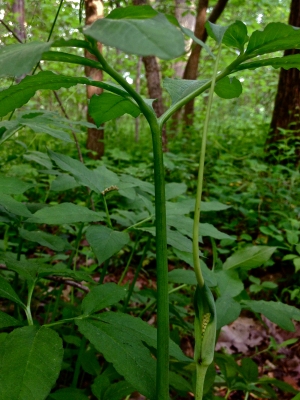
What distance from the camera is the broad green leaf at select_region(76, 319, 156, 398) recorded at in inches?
22.9

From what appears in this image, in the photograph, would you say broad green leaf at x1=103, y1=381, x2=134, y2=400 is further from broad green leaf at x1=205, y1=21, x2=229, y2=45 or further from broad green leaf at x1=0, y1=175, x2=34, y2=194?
broad green leaf at x1=205, y1=21, x2=229, y2=45

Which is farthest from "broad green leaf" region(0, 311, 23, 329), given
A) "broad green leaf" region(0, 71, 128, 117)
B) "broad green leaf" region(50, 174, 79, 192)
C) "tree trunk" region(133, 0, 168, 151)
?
"tree trunk" region(133, 0, 168, 151)

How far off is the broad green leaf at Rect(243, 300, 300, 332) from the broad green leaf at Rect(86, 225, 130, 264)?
1.28 feet

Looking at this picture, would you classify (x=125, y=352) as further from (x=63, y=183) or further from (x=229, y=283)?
(x=63, y=183)

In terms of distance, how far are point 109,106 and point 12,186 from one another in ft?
1.09

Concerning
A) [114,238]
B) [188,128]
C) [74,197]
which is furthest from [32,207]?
[188,128]

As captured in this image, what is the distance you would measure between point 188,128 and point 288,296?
3.60m

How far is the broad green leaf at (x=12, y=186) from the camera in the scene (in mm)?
883

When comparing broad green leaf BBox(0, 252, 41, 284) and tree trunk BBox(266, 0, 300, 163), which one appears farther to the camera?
tree trunk BBox(266, 0, 300, 163)

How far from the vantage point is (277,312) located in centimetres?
98

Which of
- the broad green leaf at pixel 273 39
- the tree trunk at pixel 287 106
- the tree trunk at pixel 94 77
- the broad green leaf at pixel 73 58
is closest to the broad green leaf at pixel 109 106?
the broad green leaf at pixel 73 58

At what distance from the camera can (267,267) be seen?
2438 mm

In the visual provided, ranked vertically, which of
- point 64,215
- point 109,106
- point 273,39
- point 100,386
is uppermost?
point 273,39

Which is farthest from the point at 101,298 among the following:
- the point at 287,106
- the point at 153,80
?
the point at 153,80
